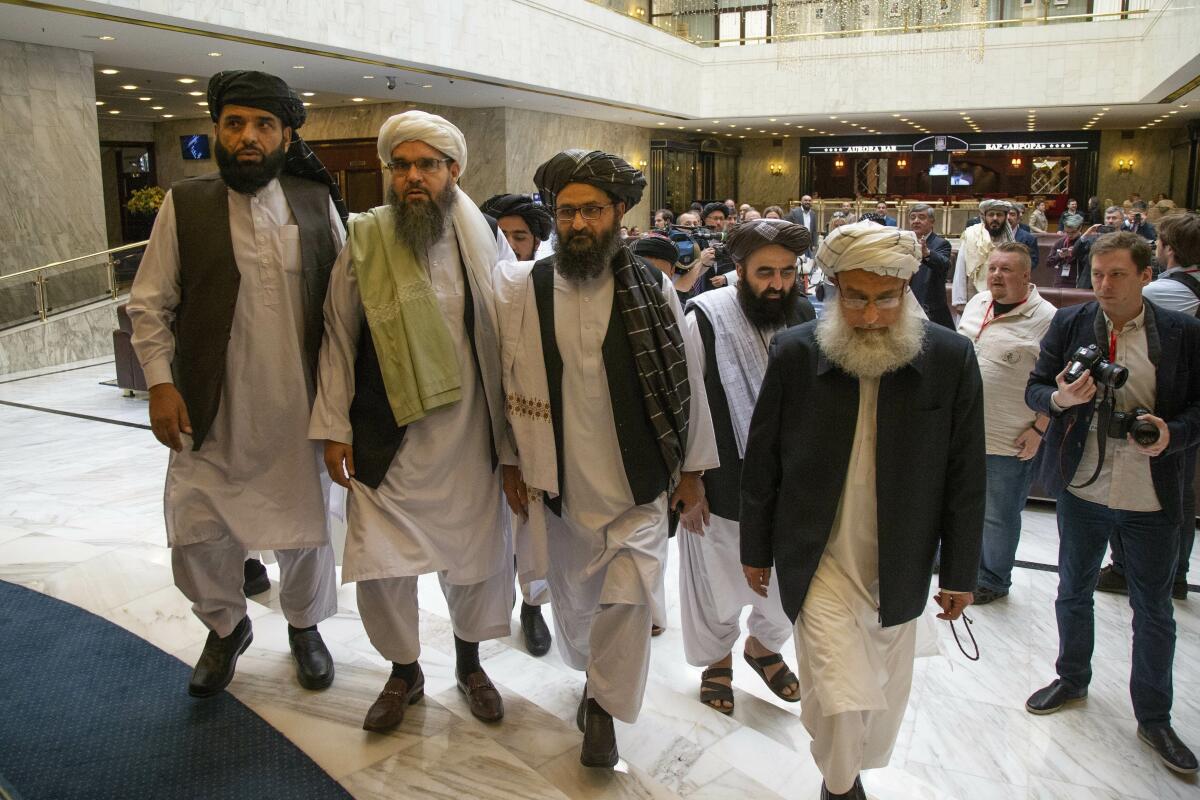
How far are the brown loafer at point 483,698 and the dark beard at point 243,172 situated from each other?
156 centimetres

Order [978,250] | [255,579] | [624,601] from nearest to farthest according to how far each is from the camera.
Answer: [624,601], [255,579], [978,250]

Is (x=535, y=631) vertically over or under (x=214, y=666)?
under

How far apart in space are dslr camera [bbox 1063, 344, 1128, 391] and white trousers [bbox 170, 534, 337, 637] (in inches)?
96.4

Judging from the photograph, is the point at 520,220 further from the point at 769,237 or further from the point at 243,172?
the point at 243,172

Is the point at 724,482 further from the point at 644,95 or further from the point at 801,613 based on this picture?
the point at 644,95

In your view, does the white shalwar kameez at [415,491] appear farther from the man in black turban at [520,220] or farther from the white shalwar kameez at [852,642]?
the man in black turban at [520,220]

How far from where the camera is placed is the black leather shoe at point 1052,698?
332 centimetres

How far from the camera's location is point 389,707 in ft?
8.90

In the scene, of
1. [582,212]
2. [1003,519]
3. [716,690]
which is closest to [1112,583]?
[1003,519]

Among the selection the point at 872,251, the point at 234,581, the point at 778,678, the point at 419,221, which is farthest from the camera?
the point at 778,678

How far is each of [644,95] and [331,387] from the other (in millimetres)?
18490

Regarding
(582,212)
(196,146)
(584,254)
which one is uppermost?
(196,146)

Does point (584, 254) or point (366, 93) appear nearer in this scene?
point (584, 254)

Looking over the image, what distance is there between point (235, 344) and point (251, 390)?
5.4 inches
